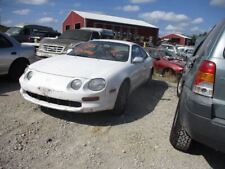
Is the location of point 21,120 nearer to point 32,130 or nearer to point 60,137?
point 32,130

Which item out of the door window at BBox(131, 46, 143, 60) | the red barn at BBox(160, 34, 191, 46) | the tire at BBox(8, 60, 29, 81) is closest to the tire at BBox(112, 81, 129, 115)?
the door window at BBox(131, 46, 143, 60)

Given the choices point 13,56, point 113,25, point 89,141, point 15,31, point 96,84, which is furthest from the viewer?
point 113,25

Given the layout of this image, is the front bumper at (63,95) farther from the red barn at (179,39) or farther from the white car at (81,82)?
the red barn at (179,39)

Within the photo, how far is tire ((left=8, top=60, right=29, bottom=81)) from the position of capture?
7.41 metres

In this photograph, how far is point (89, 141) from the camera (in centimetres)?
424

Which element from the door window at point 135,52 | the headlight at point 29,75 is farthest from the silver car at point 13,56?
the door window at point 135,52

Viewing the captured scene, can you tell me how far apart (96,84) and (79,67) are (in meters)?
0.63

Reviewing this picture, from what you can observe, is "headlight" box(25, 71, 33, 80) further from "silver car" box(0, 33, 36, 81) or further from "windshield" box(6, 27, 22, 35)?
"windshield" box(6, 27, 22, 35)

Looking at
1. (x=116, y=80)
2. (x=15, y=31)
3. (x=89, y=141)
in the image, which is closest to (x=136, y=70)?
(x=116, y=80)

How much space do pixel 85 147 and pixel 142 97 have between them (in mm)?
3189

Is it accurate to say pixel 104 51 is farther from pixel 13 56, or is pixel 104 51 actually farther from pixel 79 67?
pixel 13 56

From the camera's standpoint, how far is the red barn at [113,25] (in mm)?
41062

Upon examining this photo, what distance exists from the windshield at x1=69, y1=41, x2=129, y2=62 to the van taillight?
2911 mm

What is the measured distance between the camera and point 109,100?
4.98 metres
